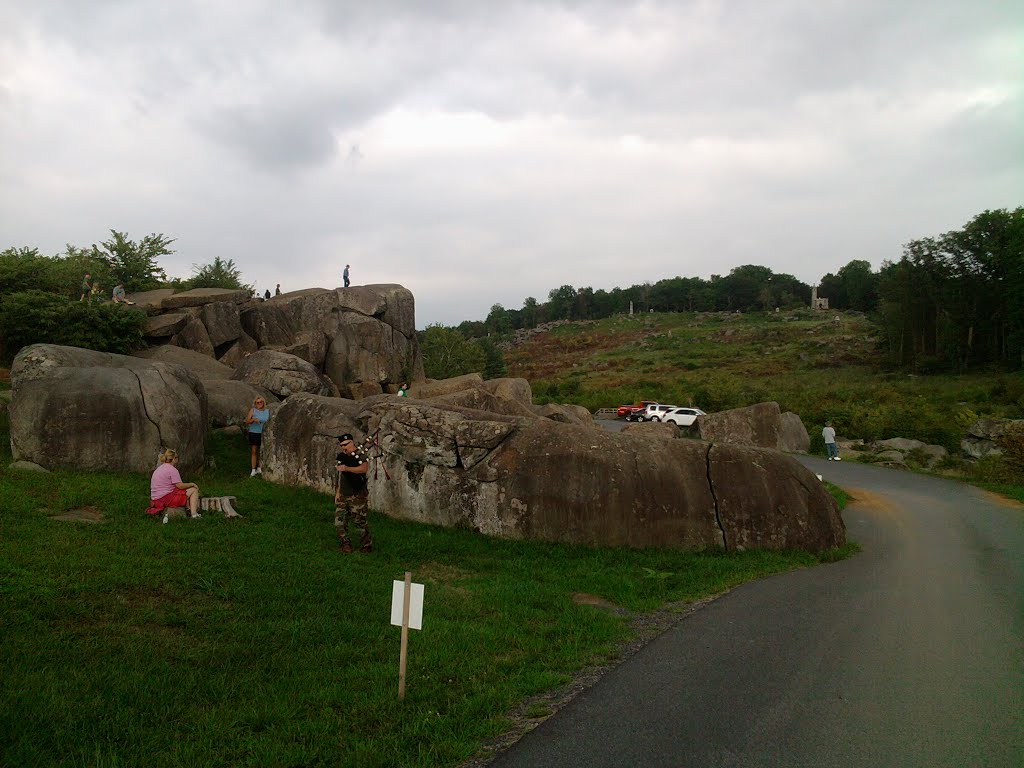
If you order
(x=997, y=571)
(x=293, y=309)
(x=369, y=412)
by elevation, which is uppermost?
(x=293, y=309)

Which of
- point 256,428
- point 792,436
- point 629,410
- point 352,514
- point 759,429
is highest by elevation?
point 256,428

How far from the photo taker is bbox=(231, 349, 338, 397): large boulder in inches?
895

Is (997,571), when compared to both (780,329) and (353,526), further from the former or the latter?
(780,329)

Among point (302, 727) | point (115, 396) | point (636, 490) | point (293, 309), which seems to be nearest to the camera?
point (302, 727)

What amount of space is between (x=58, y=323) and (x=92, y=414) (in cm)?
1073

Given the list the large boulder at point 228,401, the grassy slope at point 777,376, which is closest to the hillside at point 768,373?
the grassy slope at point 777,376

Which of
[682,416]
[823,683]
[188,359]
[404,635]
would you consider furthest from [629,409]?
[404,635]

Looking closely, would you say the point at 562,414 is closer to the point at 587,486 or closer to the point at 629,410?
the point at 587,486

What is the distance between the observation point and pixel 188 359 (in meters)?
24.3

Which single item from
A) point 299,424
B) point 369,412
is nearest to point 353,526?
point 369,412

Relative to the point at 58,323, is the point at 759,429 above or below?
below

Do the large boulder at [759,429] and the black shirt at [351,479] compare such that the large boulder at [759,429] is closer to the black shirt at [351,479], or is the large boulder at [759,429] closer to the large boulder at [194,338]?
the large boulder at [194,338]

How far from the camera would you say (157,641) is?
6535 mm

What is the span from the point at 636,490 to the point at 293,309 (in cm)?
2381
